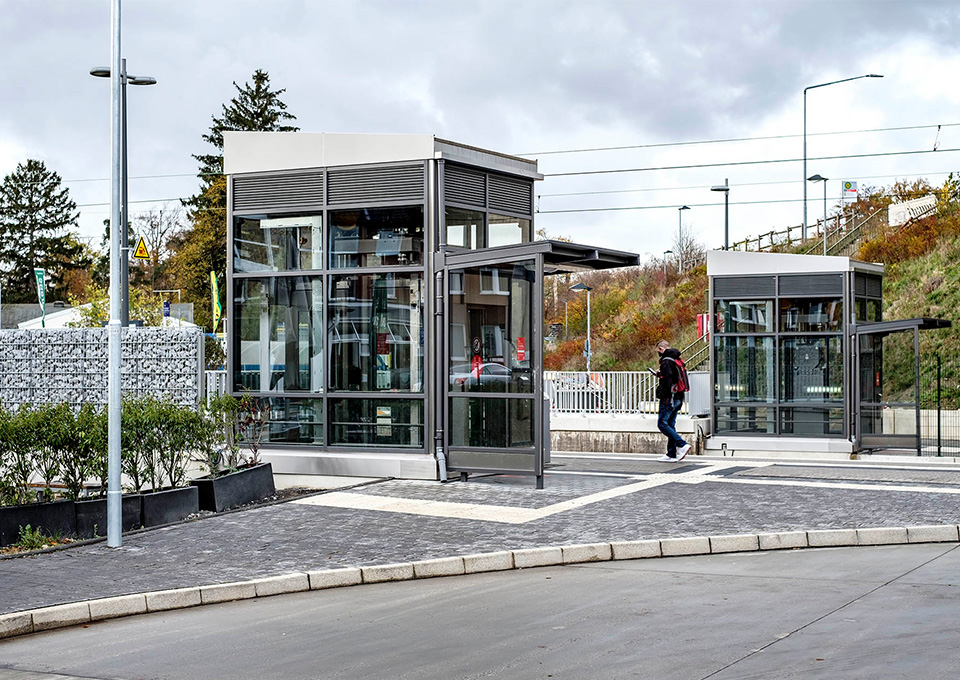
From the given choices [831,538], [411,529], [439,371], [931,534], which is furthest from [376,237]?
[931,534]

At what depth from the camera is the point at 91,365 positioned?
1802cm

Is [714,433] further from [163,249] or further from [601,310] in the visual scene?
[163,249]

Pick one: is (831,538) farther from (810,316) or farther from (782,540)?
(810,316)

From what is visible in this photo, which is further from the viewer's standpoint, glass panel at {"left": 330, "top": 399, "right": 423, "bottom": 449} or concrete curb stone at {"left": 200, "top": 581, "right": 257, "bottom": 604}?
glass panel at {"left": 330, "top": 399, "right": 423, "bottom": 449}

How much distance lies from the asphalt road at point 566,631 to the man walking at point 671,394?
1090 cm

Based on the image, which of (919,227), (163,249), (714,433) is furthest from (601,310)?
(714,433)

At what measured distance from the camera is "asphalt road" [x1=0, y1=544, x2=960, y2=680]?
265 inches

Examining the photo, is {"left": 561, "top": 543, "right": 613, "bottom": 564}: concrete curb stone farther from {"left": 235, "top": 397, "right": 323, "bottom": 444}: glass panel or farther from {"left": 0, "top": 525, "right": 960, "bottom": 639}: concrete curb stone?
{"left": 235, "top": 397, "right": 323, "bottom": 444}: glass panel

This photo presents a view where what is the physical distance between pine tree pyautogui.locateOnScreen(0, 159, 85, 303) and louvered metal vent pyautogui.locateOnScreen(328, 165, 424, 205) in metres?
75.1

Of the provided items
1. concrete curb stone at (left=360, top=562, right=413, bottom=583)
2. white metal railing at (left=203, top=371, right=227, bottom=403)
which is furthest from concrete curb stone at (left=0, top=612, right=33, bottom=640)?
white metal railing at (left=203, top=371, right=227, bottom=403)

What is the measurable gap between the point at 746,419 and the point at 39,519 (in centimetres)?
1555

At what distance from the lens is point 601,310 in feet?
230

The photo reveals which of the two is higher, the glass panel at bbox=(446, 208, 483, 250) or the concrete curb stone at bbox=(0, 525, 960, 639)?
the glass panel at bbox=(446, 208, 483, 250)

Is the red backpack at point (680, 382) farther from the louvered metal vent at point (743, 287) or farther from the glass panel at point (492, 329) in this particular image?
the glass panel at point (492, 329)
